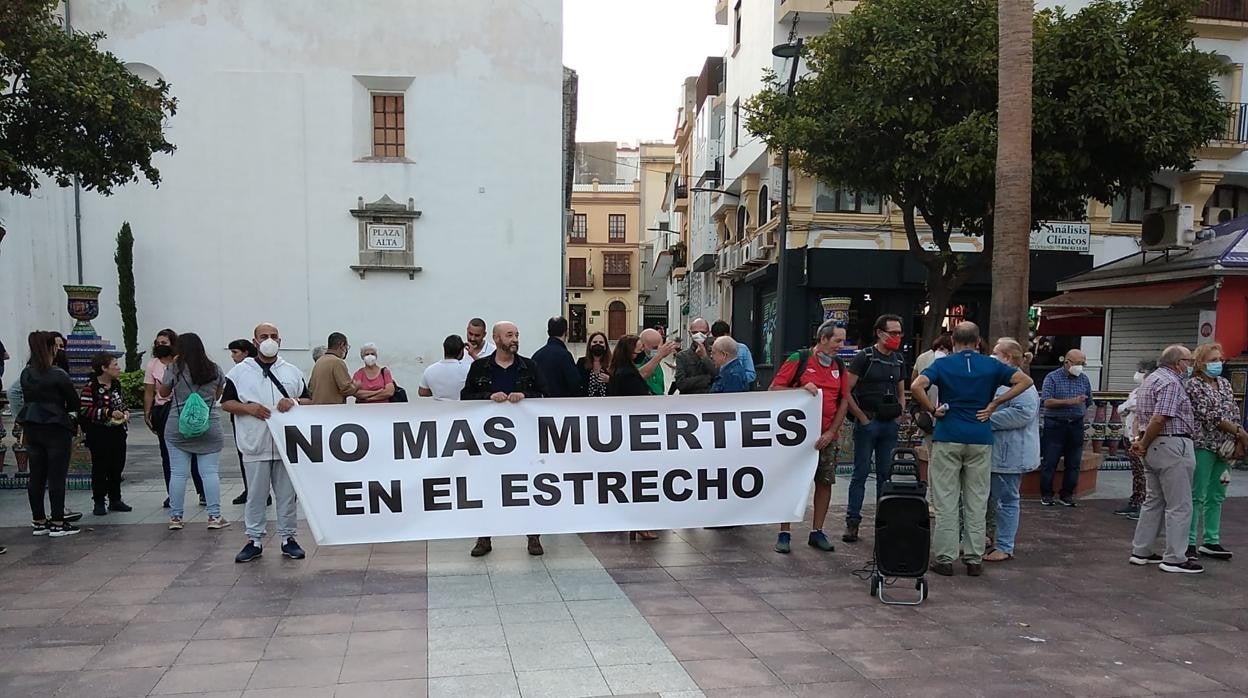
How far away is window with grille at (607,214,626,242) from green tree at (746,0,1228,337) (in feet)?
156

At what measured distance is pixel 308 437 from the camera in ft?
19.2

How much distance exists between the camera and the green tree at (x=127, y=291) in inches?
672

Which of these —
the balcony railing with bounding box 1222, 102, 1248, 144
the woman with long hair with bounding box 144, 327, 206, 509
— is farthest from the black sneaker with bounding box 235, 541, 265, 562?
the balcony railing with bounding box 1222, 102, 1248, 144

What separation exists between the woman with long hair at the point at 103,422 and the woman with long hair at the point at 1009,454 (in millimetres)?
7640

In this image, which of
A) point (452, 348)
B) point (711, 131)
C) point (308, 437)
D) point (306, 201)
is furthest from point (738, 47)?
point (308, 437)

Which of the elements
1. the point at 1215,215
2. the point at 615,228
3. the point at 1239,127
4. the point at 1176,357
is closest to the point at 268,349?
the point at 1176,357

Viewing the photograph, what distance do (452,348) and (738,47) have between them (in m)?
24.3

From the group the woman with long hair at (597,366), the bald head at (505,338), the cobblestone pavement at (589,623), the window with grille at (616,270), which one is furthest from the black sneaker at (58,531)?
the window with grille at (616,270)

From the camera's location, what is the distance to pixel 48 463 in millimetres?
6641

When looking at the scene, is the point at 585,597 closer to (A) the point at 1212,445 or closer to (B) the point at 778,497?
(B) the point at 778,497

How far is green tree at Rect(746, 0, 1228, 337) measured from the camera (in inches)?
473

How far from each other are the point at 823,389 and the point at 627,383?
1621mm

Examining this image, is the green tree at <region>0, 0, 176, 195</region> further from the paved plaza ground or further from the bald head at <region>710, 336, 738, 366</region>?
the bald head at <region>710, 336, 738, 366</region>

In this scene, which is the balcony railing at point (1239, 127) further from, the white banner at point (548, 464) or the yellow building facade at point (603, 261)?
the yellow building facade at point (603, 261)
